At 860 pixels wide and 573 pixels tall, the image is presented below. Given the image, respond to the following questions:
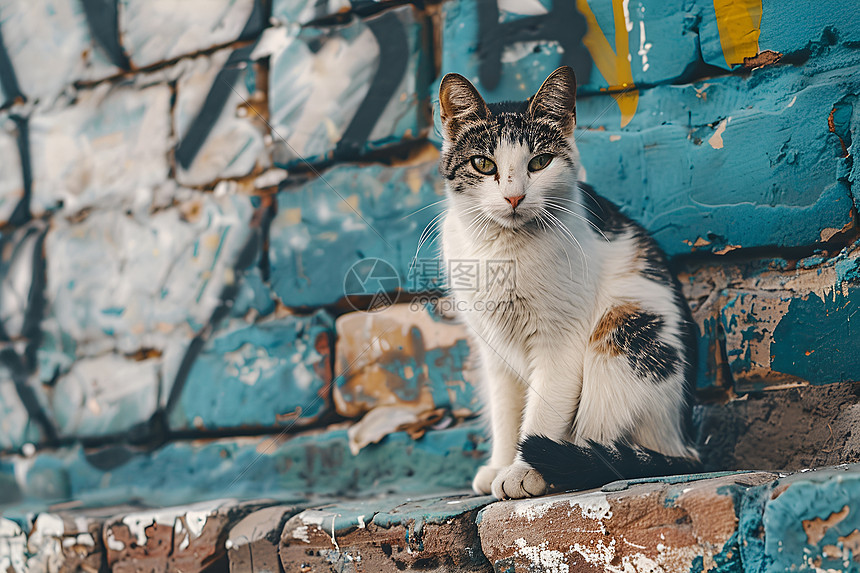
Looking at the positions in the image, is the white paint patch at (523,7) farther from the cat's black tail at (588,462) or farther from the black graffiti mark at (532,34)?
the cat's black tail at (588,462)

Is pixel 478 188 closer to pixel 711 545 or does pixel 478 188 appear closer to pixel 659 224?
pixel 659 224

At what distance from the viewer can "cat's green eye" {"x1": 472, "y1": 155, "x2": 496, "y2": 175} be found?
162 cm

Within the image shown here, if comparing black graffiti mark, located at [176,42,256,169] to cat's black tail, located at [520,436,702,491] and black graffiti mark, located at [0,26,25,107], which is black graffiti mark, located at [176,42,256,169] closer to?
black graffiti mark, located at [0,26,25,107]

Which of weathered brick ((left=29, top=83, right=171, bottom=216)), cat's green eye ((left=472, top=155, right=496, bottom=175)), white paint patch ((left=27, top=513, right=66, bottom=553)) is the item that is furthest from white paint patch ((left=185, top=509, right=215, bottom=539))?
weathered brick ((left=29, top=83, right=171, bottom=216))

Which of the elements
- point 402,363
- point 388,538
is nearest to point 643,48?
Answer: point 402,363

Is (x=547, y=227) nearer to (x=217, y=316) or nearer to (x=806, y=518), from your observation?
(x=806, y=518)

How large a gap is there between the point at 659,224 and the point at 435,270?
82 centimetres

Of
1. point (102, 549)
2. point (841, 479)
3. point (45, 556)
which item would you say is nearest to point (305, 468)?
point (102, 549)

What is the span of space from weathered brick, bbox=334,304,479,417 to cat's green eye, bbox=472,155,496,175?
0.75 metres

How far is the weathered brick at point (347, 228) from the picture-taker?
2.27 meters

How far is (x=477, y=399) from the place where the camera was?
2.16 meters

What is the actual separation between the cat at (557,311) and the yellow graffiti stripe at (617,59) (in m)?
0.47

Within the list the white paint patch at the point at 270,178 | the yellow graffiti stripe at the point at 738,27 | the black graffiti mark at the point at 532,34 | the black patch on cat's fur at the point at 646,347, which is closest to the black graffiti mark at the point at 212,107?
the white paint patch at the point at 270,178

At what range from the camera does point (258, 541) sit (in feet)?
5.46
